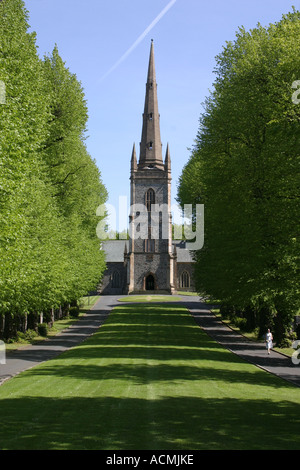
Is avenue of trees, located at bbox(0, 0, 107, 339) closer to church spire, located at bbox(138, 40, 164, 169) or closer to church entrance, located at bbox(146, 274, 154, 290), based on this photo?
church entrance, located at bbox(146, 274, 154, 290)

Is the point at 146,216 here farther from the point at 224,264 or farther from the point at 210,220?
the point at 224,264

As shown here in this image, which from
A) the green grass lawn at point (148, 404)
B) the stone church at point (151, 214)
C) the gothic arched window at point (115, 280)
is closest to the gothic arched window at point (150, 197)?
the stone church at point (151, 214)

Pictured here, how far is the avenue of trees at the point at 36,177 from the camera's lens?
71.9 ft

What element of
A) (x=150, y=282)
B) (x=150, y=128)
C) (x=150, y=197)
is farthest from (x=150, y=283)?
(x=150, y=128)

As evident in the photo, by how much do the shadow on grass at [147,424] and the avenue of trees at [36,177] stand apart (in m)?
8.75

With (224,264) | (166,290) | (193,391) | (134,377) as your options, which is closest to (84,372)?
(134,377)

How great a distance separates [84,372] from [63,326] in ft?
91.5

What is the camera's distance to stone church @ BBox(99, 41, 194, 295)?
93812mm

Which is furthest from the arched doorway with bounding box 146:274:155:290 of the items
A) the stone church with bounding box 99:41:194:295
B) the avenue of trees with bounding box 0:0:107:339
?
the avenue of trees with bounding box 0:0:107:339

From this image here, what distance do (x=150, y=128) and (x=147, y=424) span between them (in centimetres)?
8675

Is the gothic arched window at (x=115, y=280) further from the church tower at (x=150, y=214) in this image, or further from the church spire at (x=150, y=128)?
the church spire at (x=150, y=128)

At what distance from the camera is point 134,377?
2141 cm

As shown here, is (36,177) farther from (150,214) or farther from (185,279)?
(185,279)

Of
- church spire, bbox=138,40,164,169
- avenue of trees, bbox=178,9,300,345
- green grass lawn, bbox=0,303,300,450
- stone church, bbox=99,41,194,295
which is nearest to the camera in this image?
green grass lawn, bbox=0,303,300,450
